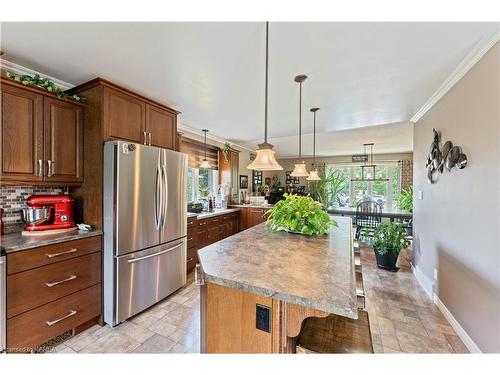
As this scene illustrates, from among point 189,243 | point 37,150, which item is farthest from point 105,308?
point 37,150

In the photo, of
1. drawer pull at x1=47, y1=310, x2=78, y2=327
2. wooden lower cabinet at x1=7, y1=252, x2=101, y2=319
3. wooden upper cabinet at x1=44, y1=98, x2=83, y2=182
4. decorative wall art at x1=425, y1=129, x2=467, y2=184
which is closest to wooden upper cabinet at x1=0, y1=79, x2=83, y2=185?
wooden upper cabinet at x1=44, y1=98, x2=83, y2=182

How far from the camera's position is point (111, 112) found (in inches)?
79.8

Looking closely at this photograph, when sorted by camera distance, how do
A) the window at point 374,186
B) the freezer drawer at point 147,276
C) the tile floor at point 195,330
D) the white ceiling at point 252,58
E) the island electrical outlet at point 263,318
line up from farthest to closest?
the window at point 374,186 → the freezer drawer at point 147,276 → the tile floor at point 195,330 → the white ceiling at point 252,58 → the island electrical outlet at point 263,318

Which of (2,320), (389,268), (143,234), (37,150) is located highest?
(37,150)

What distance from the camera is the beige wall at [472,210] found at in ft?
4.74

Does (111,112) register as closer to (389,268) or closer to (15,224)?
(15,224)

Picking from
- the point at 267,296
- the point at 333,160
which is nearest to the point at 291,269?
the point at 267,296

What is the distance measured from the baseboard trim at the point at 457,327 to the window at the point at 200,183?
366 cm

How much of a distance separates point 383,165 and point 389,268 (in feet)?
14.6

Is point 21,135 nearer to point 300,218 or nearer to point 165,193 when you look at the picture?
point 165,193

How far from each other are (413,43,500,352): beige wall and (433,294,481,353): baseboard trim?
0.04m

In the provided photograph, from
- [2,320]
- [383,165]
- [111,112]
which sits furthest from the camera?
[383,165]

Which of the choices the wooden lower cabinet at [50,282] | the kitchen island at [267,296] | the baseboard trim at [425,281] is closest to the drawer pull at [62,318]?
the wooden lower cabinet at [50,282]

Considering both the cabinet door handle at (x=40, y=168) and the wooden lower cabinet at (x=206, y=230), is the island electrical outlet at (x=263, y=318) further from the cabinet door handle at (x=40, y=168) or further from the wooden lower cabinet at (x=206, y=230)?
the cabinet door handle at (x=40, y=168)
